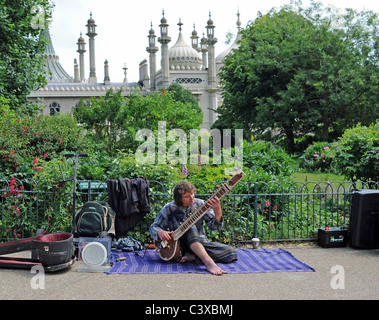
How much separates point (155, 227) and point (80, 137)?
17.8 feet

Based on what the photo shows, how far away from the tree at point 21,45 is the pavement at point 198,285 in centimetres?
1011

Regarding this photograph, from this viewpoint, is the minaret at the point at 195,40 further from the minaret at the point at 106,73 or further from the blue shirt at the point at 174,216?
the blue shirt at the point at 174,216

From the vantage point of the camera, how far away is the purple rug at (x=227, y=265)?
5.36m

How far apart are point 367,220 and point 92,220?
4.04m

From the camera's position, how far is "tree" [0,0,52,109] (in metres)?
13.7

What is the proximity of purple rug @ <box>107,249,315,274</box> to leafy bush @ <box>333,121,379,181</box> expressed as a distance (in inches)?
144

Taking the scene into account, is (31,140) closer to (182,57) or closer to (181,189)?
(181,189)

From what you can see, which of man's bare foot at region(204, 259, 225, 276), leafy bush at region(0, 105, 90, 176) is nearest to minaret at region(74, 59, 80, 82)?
leafy bush at region(0, 105, 90, 176)

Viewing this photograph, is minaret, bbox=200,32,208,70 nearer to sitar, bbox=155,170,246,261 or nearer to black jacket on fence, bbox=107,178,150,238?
black jacket on fence, bbox=107,178,150,238

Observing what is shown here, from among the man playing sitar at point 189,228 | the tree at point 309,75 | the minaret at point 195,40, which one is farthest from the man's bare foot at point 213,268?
the minaret at point 195,40

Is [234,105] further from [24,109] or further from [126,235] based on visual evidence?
[126,235]
